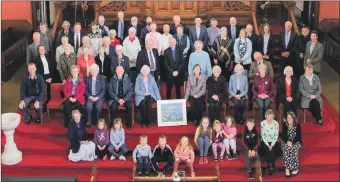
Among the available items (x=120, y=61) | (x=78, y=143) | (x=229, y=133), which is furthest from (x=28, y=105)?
(x=229, y=133)

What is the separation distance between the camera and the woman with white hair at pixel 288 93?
11180 mm

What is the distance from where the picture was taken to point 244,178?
415 inches

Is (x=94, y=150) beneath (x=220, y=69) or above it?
beneath

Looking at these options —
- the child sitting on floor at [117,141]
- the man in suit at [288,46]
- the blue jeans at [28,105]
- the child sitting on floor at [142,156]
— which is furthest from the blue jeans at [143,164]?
the man in suit at [288,46]

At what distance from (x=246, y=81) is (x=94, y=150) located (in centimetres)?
263

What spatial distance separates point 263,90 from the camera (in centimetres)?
1115

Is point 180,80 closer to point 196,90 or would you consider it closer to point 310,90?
point 196,90

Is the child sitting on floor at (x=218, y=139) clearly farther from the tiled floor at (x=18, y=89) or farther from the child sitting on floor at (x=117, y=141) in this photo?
the tiled floor at (x=18, y=89)

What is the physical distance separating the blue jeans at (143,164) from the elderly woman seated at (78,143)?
0.81 metres

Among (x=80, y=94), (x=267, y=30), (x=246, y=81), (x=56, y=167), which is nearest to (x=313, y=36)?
(x=267, y=30)

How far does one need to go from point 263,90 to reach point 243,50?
94 centimetres

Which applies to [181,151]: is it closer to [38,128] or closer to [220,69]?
[220,69]

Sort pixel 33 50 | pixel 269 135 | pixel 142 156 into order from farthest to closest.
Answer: pixel 33 50 → pixel 269 135 → pixel 142 156

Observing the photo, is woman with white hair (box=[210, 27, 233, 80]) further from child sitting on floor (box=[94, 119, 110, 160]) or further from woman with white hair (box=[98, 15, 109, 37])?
child sitting on floor (box=[94, 119, 110, 160])
